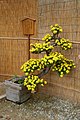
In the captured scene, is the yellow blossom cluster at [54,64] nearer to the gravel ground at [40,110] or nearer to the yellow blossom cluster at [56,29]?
the yellow blossom cluster at [56,29]

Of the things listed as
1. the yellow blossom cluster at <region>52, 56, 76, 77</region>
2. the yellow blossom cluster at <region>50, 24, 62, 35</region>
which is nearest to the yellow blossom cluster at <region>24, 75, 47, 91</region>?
the yellow blossom cluster at <region>52, 56, 76, 77</region>

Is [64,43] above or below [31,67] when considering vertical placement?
above

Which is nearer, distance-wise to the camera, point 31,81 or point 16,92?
point 31,81

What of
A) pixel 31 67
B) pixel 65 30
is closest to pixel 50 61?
pixel 31 67

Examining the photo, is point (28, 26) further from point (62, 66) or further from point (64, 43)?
point (62, 66)

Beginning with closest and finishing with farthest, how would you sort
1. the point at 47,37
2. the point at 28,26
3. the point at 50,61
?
the point at 50,61
the point at 47,37
the point at 28,26

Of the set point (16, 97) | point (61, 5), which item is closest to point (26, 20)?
point (61, 5)

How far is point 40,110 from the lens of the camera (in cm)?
342

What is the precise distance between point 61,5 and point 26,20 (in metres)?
0.90

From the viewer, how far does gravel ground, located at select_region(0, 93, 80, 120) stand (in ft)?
10.5

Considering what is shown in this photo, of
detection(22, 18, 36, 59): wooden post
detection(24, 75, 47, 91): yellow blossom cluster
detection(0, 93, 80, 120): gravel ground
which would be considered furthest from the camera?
detection(22, 18, 36, 59): wooden post

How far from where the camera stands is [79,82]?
3578 mm

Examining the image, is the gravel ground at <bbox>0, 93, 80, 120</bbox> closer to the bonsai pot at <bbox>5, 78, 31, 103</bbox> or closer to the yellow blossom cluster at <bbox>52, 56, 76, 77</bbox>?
the bonsai pot at <bbox>5, 78, 31, 103</bbox>

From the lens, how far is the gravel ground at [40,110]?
3.21 metres
